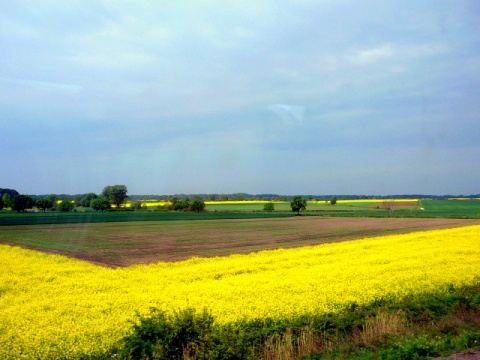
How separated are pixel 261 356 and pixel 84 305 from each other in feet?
19.4

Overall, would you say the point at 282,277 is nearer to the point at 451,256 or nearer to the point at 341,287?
the point at 341,287

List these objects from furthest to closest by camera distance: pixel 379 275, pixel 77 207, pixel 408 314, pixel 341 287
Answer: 1. pixel 77 207
2. pixel 379 275
3. pixel 341 287
4. pixel 408 314

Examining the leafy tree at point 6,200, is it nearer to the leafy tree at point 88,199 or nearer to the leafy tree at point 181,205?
the leafy tree at point 88,199

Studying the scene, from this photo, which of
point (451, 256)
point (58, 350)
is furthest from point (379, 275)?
point (58, 350)

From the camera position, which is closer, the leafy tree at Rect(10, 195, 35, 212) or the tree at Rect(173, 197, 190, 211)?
the leafy tree at Rect(10, 195, 35, 212)

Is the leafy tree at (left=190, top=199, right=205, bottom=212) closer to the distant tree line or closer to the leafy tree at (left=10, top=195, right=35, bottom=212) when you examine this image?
the distant tree line

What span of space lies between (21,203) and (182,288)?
139 ft

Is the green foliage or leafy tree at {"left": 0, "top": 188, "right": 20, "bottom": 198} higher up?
leafy tree at {"left": 0, "top": 188, "right": 20, "bottom": 198}

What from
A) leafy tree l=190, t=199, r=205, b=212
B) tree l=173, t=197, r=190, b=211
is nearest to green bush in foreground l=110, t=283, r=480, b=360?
leafy tree l=190, t=199, r=205, b=212

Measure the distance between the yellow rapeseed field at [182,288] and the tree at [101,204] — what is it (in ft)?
156

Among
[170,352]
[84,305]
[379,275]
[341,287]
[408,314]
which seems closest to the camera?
[170,352]

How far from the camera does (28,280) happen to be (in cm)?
1538

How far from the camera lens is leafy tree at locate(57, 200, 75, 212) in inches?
2211

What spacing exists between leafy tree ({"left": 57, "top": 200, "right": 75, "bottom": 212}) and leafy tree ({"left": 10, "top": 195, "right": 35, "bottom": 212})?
4827 mm
